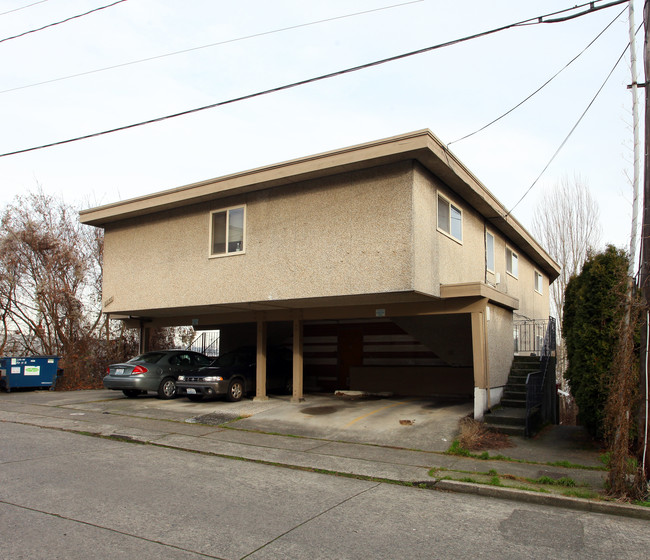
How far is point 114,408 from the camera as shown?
47.2 ft

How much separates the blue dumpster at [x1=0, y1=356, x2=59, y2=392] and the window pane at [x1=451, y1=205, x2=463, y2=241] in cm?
1455

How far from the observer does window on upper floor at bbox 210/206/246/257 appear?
1362cm

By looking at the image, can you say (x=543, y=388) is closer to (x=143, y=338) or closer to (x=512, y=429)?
(x=512, y=429)

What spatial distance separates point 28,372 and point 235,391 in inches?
329

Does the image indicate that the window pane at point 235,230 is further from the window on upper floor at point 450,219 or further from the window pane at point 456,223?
the window pane at point 456,223

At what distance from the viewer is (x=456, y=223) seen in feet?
43.6

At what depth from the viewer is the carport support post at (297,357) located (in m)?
14.7

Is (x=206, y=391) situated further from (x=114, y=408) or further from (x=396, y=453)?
(x=396, y=453)

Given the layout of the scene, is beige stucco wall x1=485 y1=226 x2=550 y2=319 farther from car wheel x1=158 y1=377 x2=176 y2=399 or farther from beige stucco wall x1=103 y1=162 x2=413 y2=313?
car wheel x1=158 y1=377 x2=176 y2=399

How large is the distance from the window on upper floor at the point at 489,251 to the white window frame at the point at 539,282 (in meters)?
7.41

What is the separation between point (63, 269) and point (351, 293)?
627 inches

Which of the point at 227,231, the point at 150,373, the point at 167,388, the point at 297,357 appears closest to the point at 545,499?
the point at 297,357

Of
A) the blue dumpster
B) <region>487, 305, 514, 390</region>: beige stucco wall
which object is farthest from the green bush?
the blue dumpster

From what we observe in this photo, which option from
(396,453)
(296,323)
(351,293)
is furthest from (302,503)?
(296,323)
